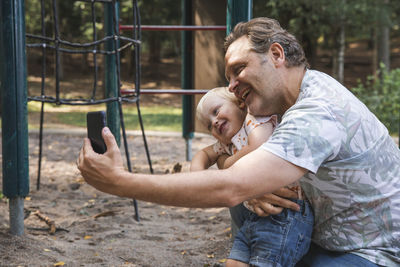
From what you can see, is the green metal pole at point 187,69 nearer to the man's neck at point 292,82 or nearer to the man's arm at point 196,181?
the man's neck at point 292,82

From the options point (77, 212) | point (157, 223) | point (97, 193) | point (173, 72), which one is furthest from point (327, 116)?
point (173, 72)

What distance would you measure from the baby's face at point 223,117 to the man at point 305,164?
1.07ft

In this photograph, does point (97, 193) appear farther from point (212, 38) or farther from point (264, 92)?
point (264, 92)

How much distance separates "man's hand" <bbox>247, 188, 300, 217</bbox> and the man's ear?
47 cm

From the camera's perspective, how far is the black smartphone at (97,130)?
1580 mm

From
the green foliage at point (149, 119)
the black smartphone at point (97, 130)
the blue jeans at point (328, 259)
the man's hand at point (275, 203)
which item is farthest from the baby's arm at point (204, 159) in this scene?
the green foliage at point (149, 119)

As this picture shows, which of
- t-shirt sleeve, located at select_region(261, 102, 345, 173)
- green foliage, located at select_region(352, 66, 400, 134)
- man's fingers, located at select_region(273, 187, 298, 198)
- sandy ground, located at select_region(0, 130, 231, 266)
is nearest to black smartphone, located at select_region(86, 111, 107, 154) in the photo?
t-shirt sleeve, located at select_region(261, 102, 345, 173)

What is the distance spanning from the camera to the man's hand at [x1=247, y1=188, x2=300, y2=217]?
6.48 feet

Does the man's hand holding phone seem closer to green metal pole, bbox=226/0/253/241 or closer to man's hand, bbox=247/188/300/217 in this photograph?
man's hand, bbox=247/188/300/217

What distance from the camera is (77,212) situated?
13.6 feet

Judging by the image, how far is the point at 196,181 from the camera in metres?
1.50

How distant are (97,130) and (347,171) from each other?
0.82 m

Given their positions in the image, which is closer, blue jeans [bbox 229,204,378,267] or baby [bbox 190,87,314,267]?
blue jeans [bbox 229,204,378,267]

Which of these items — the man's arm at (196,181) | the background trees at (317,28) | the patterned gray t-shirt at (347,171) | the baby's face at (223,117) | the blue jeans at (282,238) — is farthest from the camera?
the background trees at (317,28)
